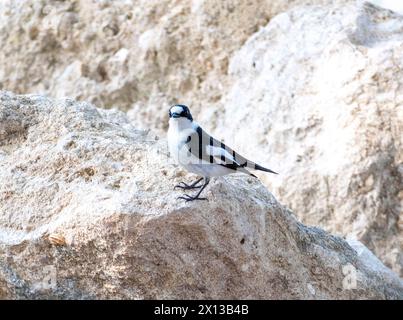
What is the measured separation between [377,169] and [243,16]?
2153 millimetres

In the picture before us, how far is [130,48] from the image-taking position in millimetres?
8406

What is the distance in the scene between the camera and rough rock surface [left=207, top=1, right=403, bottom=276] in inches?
271

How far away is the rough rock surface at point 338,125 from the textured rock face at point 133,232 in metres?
1.61

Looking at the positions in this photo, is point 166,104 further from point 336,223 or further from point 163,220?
point 163,220

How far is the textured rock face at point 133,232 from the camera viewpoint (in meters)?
4.54

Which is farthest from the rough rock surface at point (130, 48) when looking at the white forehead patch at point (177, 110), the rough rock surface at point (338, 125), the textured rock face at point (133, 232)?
the white forehead patch at point (177, 110)

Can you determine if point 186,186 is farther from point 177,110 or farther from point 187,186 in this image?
point 177,110

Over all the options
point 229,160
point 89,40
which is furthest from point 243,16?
point 229,160

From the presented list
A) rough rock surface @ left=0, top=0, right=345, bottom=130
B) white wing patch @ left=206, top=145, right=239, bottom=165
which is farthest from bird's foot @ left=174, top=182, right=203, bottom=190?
rough rock surface @ left=0, top=0, right=345, bottom=130

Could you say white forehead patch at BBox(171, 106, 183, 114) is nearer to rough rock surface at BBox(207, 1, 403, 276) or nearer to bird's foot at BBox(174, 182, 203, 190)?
bird's foot at BBox(174, 182, 203, 190)

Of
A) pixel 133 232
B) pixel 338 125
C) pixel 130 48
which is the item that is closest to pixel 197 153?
pixel 133 232

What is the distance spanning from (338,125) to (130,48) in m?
2.28

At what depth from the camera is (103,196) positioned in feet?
15.3

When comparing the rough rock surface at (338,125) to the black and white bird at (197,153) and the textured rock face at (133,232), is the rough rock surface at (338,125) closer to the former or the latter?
the textured rock face at (133,232)
